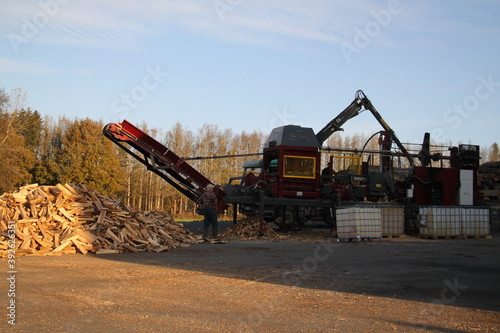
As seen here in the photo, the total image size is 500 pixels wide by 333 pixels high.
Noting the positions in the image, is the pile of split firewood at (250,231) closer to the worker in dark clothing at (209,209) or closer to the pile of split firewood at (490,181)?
the worker in dark clothing at (209,209)

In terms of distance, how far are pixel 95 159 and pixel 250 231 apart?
3153cm

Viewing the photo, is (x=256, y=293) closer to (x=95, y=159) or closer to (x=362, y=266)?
(x=362, y=266)

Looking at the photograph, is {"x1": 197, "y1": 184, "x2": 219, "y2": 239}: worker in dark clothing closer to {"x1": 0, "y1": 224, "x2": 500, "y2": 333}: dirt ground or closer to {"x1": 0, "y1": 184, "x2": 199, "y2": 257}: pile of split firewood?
{"x1": 0, "y1": 184, "x2": 199, "y2": 257}: pile of split firewood

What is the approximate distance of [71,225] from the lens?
42.4 ft

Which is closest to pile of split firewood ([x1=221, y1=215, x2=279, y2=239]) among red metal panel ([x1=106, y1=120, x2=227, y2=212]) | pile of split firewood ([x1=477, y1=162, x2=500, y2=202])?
red metal panel ([x1=106, y1=120, x2=227, y2=212])

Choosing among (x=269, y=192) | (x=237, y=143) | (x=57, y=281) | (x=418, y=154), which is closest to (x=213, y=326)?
(x=57, y=281)

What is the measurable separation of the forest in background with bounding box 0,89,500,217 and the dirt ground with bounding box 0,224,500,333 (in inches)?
1209

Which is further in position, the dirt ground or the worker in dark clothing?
the worker in dark clothing

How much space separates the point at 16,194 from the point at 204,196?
227 inches

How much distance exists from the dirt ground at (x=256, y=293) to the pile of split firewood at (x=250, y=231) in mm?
4911

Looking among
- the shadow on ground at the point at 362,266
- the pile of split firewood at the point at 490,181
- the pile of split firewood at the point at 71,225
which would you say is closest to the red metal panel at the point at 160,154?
the pile of split firewood at the point at 71,225

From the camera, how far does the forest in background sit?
38.9 metres

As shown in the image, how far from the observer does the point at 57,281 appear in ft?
26.1

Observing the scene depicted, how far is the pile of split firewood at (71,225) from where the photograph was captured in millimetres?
11969
